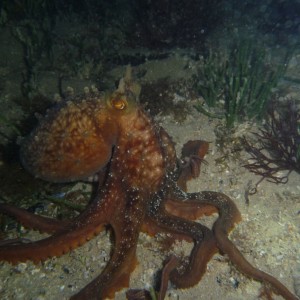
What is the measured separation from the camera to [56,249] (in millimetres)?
3623

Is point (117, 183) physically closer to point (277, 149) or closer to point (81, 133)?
point (81, 133)

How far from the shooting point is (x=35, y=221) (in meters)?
3.89

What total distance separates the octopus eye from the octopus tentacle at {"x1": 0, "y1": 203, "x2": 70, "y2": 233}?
57.8 inches

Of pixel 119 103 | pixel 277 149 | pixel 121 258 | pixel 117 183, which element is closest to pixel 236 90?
pixel 277 149

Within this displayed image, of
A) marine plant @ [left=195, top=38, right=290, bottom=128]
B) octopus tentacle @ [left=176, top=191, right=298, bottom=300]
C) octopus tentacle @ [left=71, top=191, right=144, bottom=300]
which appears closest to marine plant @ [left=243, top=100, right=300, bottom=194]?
marine plant @ [left=195, top=38, right=290, bottom=128]

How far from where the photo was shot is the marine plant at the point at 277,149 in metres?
4.92

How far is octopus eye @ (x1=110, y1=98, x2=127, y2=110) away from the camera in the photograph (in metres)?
3.54

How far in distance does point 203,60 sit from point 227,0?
771 cm

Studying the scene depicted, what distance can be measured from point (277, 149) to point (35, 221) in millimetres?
3685

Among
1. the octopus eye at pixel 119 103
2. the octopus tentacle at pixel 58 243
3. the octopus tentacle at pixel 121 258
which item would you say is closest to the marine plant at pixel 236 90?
the octopus eye at pixel 119 103

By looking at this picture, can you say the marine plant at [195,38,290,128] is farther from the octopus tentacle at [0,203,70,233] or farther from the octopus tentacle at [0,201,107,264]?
the octopus tentacle at [0,203,70,233]

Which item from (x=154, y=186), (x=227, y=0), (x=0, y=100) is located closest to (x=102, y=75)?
(x=0, y=100)

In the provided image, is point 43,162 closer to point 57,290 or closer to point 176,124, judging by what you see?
point 57,290

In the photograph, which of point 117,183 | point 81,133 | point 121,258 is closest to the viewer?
point 121,258
